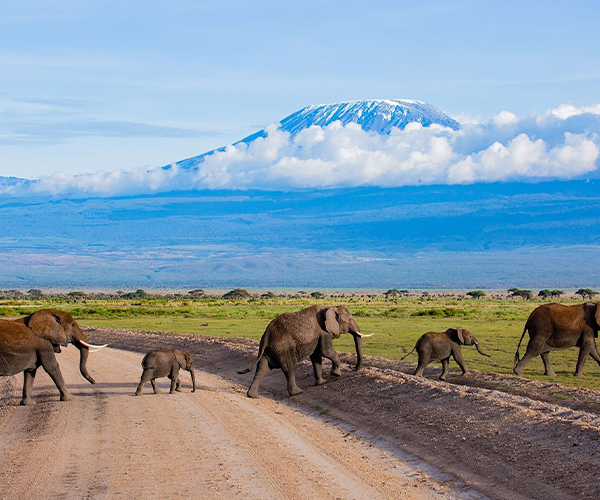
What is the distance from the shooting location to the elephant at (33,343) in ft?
61.1

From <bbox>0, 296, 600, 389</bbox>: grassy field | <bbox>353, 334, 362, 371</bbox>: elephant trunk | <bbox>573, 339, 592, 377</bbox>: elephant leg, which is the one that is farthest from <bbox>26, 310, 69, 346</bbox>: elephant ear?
<bbox>573, 339, 592, 377</bbox>: elephant leg

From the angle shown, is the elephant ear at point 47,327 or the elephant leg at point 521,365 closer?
the elephant ear at point 47,327

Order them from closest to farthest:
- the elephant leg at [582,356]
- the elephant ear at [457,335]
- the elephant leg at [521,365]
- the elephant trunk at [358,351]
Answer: the elephant trunk at [358,351]
the elephant ear at [457,335]
the elephant leg at [582,356]
the elephant leg at [521,365]

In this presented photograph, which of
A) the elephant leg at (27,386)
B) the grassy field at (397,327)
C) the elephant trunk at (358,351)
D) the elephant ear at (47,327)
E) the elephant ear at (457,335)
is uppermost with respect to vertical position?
the elephant ear at (47,327)

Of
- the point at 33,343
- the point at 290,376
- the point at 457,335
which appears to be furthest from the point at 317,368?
the point at 33,343

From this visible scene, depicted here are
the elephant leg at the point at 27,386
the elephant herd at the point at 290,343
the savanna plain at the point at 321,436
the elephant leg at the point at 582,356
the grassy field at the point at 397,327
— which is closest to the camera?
the savanna plain at the point at 321,436

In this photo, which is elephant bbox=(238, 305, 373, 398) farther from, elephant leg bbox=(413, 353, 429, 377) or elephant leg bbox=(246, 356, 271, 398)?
elephant leg bbox=(413, 353, 429, 377)

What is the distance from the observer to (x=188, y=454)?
14.0 metres

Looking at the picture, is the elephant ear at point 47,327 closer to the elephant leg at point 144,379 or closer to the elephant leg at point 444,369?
the elephant leg at point 144,379

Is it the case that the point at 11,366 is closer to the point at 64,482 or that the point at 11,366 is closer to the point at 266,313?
the point at 64,482

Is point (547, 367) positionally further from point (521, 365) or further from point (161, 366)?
point (161, 366)

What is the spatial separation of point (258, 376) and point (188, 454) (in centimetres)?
649

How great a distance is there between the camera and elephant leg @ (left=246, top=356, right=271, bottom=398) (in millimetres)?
20328

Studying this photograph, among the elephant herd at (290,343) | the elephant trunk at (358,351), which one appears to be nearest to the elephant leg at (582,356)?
the elephant herd at (290,343)
